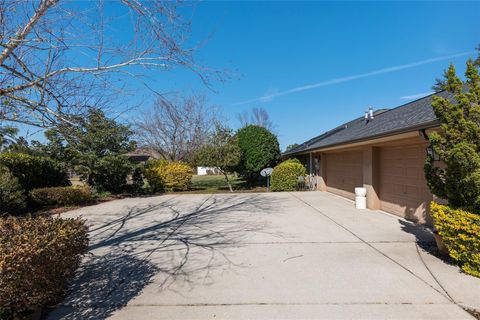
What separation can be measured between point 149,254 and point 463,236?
4935 millimetres

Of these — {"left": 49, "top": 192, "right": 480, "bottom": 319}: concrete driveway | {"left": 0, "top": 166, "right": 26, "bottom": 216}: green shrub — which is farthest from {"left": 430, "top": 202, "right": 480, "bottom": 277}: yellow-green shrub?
{"left": 0, "top": 166, "right": 26, "bottom": 216}: green shrub

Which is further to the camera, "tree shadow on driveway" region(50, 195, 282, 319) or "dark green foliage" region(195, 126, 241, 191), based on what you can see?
"dark green foliage" region(195, 126, 241, 191)

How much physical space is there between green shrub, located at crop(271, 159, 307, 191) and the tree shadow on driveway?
25.4 feet

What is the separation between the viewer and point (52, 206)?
12328 millimetres

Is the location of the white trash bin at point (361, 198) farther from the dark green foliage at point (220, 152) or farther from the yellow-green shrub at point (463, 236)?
the dark green foliage at point (220, 152)

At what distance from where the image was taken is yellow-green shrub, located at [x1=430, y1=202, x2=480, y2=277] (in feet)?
13.0

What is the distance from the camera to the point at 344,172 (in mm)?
13375

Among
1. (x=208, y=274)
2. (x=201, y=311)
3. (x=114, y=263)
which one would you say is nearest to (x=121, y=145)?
(x=114, y=263)

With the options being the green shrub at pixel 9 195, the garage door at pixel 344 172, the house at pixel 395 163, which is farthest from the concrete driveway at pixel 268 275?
the green shrub at pixel 9 195

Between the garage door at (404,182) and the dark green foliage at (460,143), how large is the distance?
2816 mm

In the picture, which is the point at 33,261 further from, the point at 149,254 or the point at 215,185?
the point at 215,185

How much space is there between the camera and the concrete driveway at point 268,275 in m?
3.20

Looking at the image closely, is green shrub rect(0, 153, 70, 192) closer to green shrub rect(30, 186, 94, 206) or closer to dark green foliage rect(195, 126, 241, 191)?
green shrub rect(30, 186, 94, 206)

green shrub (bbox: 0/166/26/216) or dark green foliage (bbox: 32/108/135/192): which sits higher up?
dark green foliage (bbox: 32/108/135/192)
